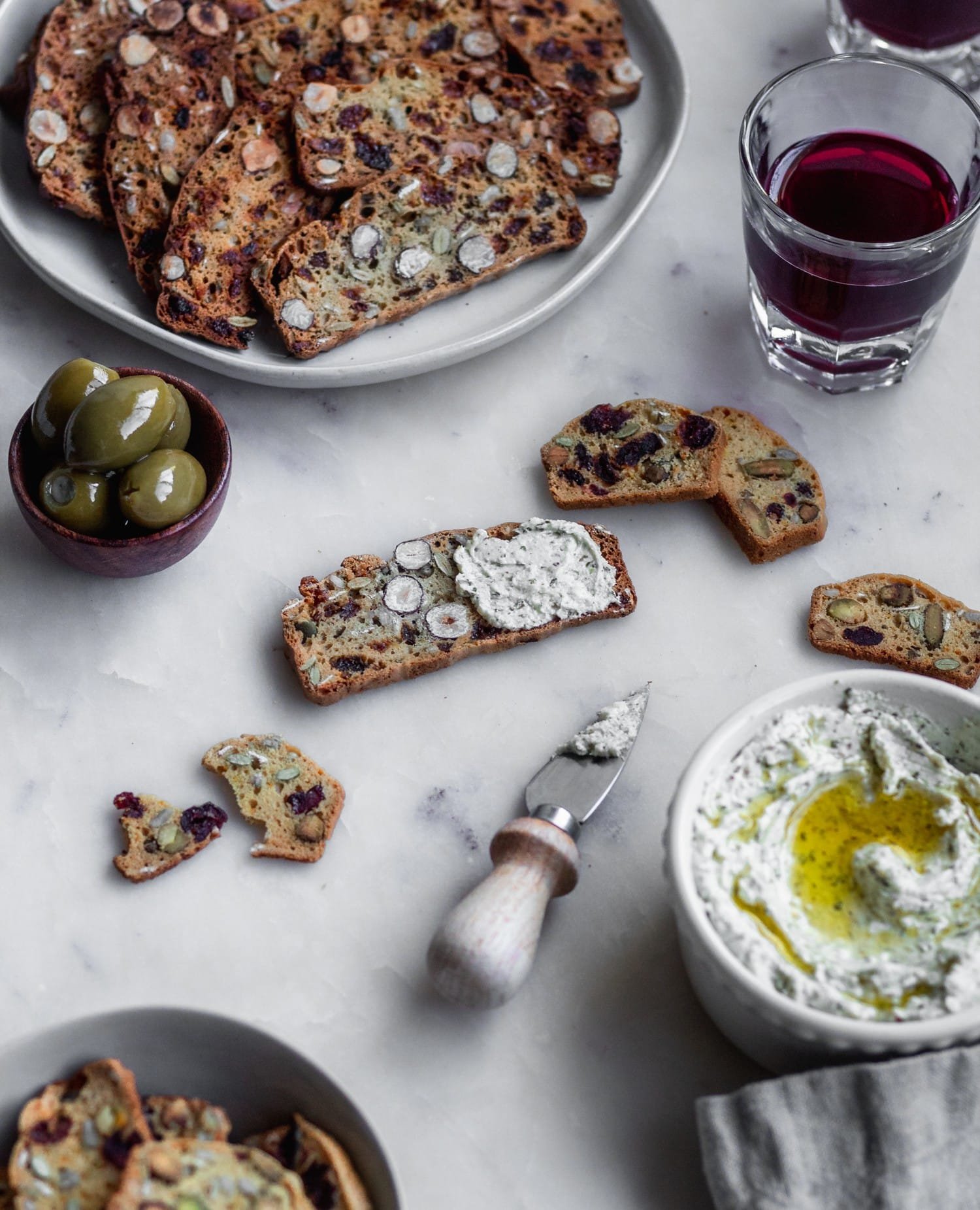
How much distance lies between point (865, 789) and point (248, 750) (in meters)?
0.78

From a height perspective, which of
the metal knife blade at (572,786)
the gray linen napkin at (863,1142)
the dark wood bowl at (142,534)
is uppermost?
the dark wood bowl at (142,534)

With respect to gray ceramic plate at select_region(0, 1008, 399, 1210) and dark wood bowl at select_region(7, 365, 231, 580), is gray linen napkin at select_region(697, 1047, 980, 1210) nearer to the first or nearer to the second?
gray ceramic plate at select_region(0, 1008, 399, 1210)

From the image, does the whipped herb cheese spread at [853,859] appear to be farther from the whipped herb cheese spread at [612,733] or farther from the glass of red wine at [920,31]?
the glass of red wine at [920,31]

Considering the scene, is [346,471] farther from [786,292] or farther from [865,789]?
[865,789]

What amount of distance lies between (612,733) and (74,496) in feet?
2.44

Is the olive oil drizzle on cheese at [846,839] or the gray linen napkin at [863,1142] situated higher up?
the olive oil drizzle on cheese at [846,839]

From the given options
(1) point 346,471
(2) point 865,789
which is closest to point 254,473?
(1) point 346,471

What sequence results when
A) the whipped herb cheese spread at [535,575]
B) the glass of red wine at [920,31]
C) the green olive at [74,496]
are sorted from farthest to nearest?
the glass of red wine at [920,31]
the whipped herb cheese spread at [535,575]
the green olive at [74,496]

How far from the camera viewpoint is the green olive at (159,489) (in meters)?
1.69

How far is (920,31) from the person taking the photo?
7.11 feet

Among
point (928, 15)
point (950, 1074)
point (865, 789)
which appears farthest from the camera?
point (928, 15)

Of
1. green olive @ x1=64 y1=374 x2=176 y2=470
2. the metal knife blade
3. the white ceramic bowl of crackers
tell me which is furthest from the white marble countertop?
green olive @ x1=64 y1=374 x2=176 y2=470

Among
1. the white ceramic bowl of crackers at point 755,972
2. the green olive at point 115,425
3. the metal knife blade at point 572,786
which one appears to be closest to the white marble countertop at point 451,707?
the metal knife blade at point 572,786

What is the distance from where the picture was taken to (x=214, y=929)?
167 cm
